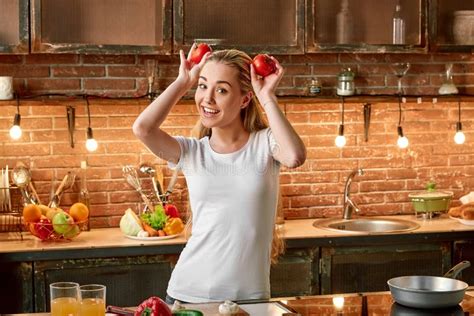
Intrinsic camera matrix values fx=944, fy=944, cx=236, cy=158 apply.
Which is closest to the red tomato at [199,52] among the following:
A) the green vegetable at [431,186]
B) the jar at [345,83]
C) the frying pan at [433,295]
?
the frying pan at [433,295]

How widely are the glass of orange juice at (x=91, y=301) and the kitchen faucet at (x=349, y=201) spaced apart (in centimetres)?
313

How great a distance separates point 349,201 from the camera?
5.63m

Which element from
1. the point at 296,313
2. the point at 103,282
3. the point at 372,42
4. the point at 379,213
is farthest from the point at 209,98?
the point at 379,213

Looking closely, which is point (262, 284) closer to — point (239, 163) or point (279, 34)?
point (239, 163)

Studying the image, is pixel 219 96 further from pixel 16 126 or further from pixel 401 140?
pixel 401 140

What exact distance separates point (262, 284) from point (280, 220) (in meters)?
1.82

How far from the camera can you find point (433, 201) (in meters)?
5.59

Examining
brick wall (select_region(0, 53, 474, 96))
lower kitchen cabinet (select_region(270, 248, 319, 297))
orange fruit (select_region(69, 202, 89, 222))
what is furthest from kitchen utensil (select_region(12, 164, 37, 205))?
lower kitchen cabinet (select_region(270, 248, 319, 297))

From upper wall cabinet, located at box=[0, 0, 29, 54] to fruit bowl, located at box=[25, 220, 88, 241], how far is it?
91 cm

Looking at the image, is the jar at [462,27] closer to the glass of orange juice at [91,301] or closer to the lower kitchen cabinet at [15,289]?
the lower kitchen cabinet at [15,289]

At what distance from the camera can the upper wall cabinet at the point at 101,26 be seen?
16.3 feet

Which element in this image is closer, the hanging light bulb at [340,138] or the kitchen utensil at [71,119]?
the kitchen utensil at [71,119]

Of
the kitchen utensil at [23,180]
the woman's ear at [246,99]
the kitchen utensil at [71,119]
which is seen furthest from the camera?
Answer: the kitchen utensil at [71,119]

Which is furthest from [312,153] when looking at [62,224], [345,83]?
[62,224]
